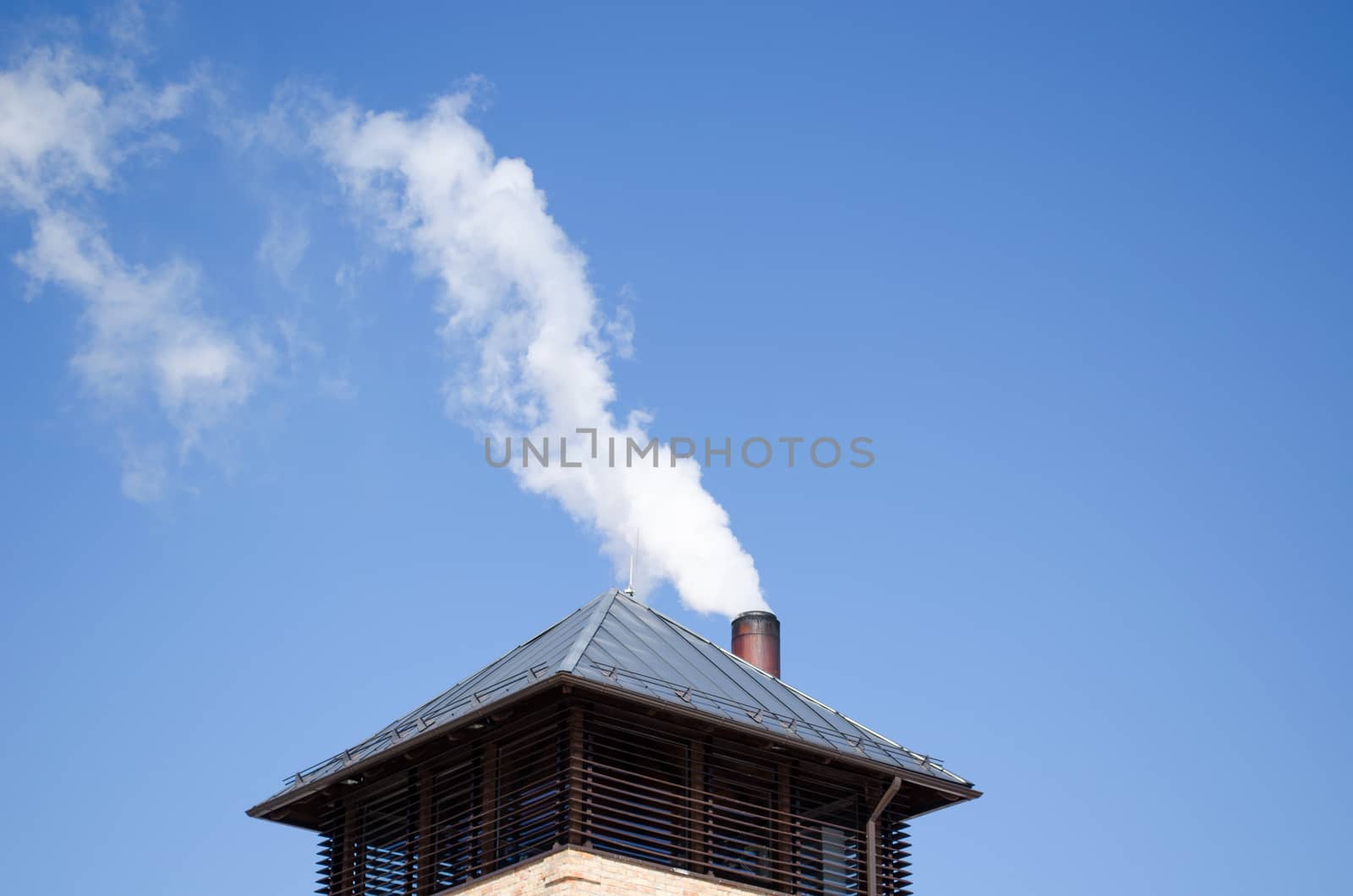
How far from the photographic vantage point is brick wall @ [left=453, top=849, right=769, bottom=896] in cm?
2012

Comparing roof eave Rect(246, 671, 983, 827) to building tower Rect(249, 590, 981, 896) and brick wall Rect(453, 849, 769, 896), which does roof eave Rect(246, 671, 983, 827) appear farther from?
brick wall Rect(453, 849, 769, 896)

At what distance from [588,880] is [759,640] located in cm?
797

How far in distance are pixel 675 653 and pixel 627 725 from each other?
8.78 ft

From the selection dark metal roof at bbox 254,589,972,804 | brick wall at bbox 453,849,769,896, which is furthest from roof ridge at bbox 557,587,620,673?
brick wall at bbox 453,849,769,896

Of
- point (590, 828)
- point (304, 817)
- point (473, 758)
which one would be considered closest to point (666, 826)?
point (590, 828)

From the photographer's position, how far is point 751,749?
22719 mm

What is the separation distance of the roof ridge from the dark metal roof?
0.02 meters

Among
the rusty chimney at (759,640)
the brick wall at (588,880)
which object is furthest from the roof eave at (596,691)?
the rusty chimney at (759,640)

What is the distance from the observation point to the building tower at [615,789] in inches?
827

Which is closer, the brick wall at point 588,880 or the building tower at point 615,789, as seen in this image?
the brick wall at point 588,880

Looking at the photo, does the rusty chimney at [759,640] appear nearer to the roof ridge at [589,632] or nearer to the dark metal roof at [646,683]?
the dark metal roof at [646,683]

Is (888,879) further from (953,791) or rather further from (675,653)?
(675,653)

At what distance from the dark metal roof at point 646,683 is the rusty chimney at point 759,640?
1.93 ft

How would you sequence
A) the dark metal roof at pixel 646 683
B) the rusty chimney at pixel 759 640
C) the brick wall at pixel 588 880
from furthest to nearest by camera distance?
the rusty chimney at pixel 759 640 < the dark metal roof at pixel 646 683 < the brick wall at pixel 588 880
